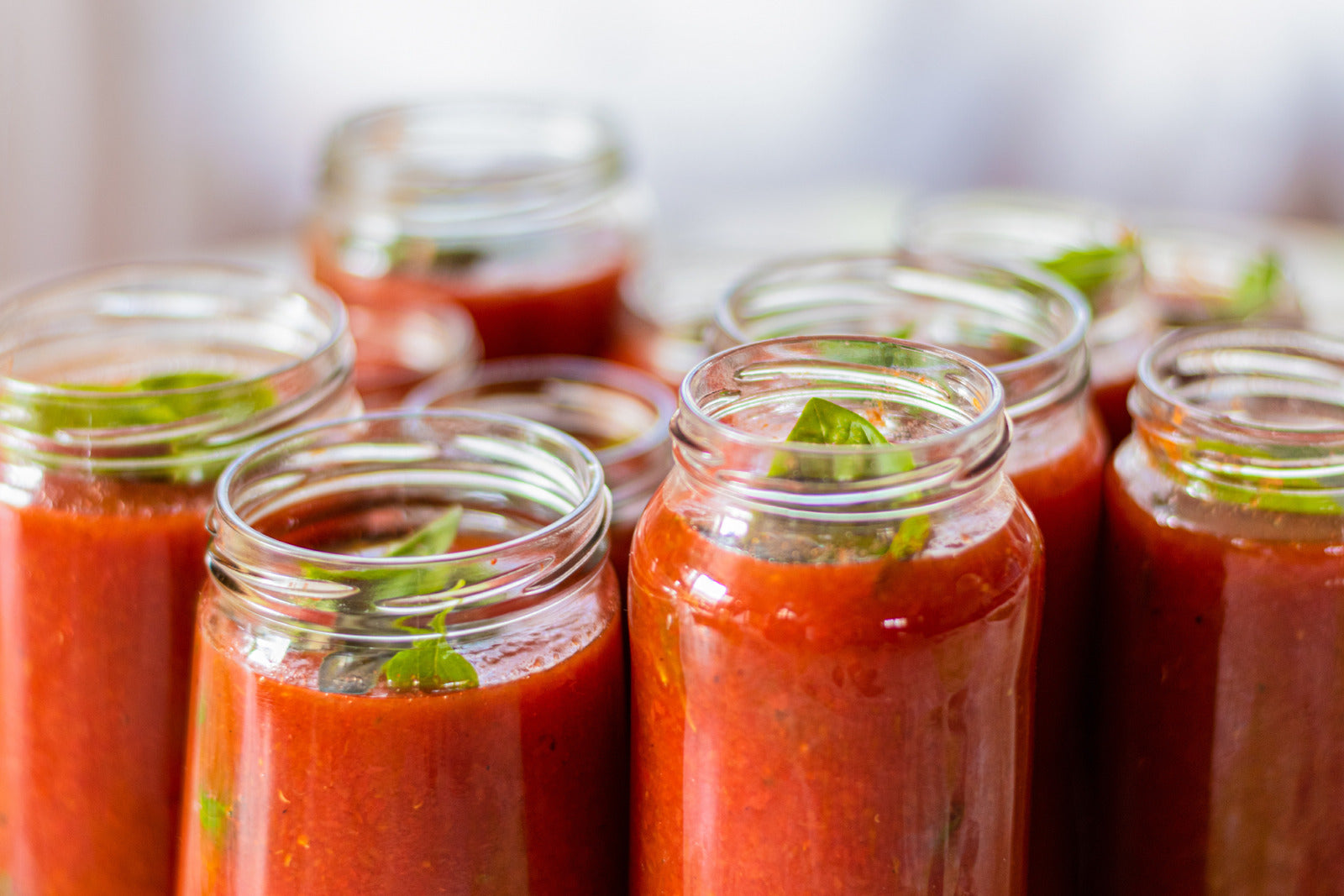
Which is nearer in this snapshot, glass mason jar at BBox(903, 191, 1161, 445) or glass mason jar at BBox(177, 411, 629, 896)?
glass mason jar at BBox(177, 411, 629, 896)

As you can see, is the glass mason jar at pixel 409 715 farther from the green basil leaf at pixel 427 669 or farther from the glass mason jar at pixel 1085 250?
the glass mason jar at pixel 1085 250

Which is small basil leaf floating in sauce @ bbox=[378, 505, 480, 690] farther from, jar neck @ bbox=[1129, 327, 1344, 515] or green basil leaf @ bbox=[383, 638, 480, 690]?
jar neck @ bbox=[1129, 327, 1344, 515]

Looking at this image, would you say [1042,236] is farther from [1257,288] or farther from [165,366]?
[165,366]

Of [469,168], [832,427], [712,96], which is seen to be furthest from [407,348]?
[712,96]

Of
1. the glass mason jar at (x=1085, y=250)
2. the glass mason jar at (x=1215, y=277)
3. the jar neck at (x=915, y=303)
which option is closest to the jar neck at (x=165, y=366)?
the jar neck at (x=915, y=303)

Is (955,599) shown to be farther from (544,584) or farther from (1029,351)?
(1029,351)

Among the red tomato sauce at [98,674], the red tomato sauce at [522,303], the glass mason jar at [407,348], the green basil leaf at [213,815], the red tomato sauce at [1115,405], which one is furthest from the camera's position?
the red tomato sauce at [522,303]

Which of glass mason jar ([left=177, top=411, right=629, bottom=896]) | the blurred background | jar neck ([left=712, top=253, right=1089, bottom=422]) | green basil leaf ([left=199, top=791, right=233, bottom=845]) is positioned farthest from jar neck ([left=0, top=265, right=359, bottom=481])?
the blurred background
